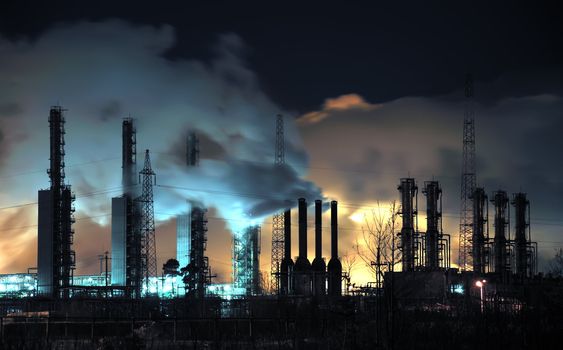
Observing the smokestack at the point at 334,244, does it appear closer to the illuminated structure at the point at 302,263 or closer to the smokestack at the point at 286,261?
the illuminated structure at the point at 302,263

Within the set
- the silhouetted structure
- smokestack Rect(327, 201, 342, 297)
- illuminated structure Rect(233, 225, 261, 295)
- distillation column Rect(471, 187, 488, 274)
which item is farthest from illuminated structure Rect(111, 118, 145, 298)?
distillation column Rect(471, 187, 488, 274)

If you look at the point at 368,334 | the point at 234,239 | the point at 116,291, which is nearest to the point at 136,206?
the point at 116,291

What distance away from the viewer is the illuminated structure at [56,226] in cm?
7112

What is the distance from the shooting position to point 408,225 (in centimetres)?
6969

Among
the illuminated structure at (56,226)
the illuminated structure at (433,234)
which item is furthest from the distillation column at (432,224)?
the illuminated structure at (56,226)

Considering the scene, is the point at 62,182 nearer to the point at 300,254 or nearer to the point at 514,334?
the point at 300,254

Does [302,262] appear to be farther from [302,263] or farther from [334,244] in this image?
[334,244]

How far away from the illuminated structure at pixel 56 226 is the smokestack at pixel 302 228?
20.9 m

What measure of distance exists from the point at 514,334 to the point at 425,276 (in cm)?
3054

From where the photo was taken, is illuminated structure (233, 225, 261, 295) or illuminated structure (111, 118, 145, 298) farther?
illuminated structure (233, 225, 261, 295)

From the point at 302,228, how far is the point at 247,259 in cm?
1356

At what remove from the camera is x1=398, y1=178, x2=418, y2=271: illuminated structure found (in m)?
69.2

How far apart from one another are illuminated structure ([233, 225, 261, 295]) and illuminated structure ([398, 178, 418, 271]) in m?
20.3

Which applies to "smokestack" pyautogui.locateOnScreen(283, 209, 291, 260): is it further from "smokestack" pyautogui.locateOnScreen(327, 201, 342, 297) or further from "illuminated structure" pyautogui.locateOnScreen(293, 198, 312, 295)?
"smokestack" pyautogui.locateOnScreen(327, 201, 342, 297)
